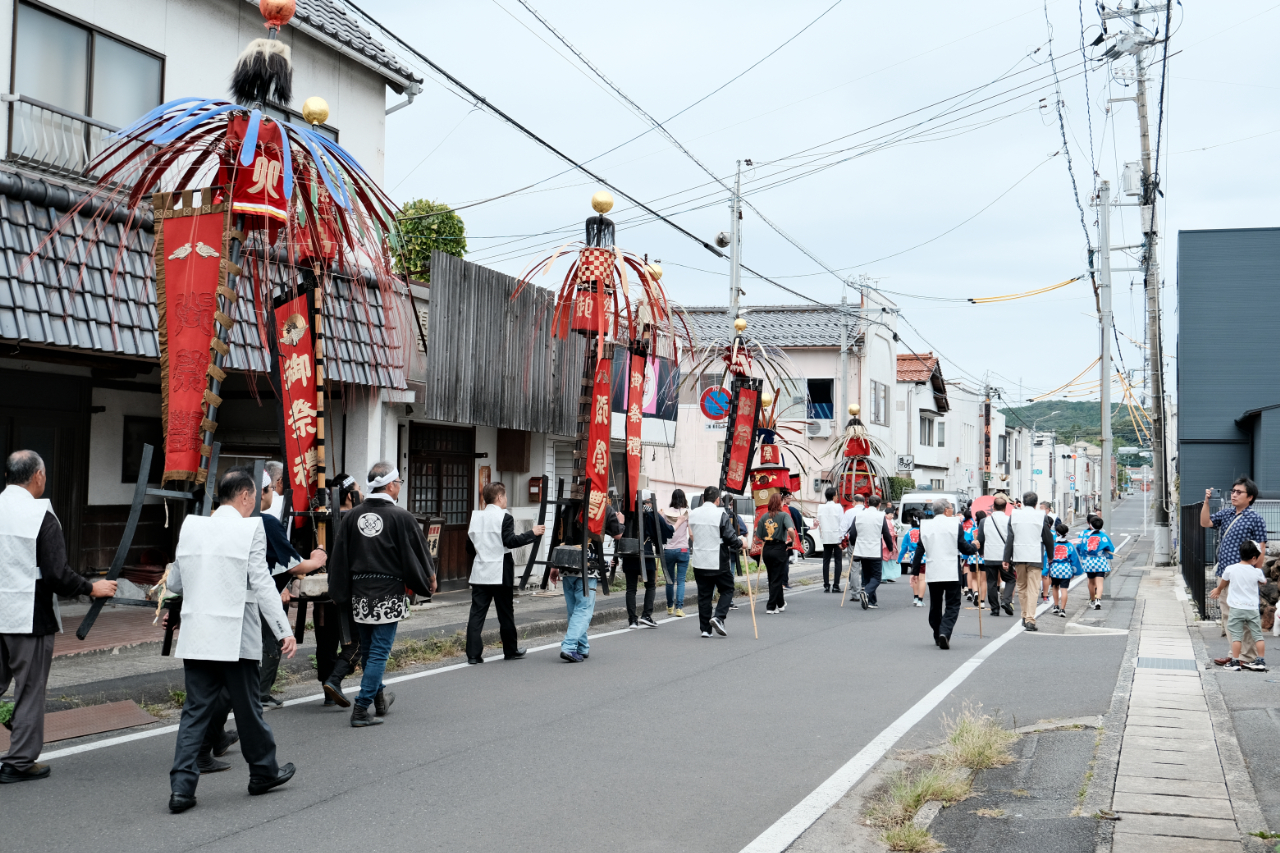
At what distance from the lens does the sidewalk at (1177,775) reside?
5.36m

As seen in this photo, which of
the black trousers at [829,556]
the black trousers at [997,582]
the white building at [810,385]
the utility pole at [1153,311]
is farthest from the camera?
the white building at [810,385]

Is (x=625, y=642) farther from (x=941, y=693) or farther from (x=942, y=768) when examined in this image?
(x=942, y=768)

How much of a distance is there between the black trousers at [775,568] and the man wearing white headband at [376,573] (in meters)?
9.64

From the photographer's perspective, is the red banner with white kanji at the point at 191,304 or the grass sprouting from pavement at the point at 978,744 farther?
the red banner with white kanji at the point at 191,304

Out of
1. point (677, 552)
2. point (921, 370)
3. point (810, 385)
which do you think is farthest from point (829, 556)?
point (921, 370)

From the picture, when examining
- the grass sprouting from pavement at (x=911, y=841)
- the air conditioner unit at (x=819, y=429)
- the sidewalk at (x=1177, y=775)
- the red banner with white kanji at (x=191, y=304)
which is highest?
the air conditioner unit at (x=819, y=429)

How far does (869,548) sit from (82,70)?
13.6m

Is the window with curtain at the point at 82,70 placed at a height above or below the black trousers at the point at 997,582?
above

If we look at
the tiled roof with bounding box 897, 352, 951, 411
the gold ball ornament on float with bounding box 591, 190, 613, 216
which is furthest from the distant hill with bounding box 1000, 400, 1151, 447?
the gold ball ornament on float with bounding box 591, 190, 613, 216

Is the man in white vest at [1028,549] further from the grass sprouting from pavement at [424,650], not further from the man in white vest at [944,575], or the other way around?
the grass sprouting from pavement at [424,650]

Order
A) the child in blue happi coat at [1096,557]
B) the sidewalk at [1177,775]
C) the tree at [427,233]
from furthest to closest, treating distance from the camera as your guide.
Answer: the tree at [427,233], the child in blue happi coat at [1096,557], the sidewalk at [1177,775]

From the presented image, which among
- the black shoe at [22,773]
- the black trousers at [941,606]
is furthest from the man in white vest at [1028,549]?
the black shoe at [22,773]

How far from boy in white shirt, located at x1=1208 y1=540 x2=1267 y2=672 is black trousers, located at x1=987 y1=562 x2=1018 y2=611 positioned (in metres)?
5.57

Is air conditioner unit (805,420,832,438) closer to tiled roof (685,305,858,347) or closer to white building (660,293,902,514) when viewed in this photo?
white building (660,293,902,514)
